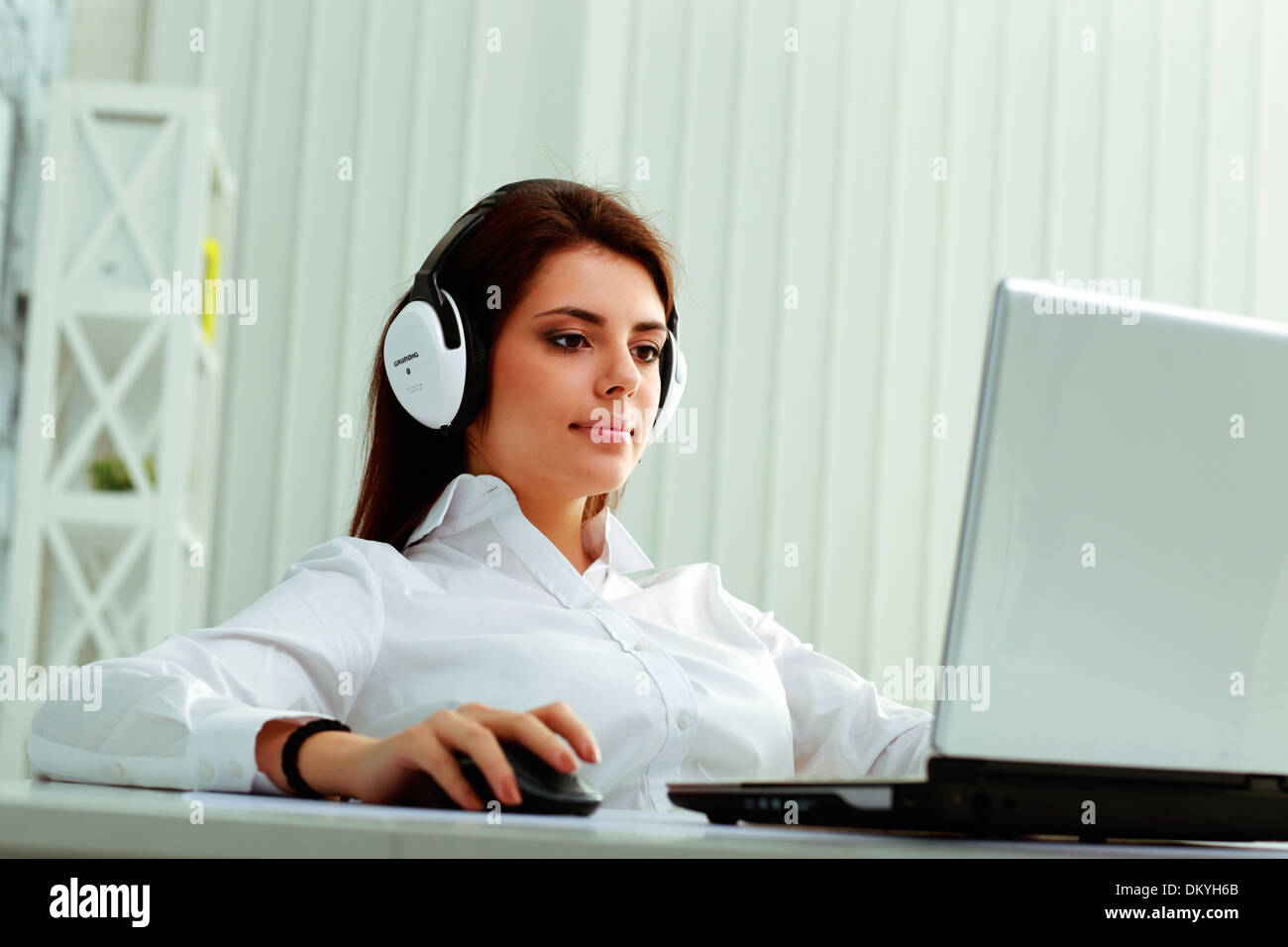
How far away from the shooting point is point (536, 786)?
0.63 m

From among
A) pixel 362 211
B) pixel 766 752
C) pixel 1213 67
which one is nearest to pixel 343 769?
pixel 766 752

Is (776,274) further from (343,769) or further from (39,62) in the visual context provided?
(343,769)

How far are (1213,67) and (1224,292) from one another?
551 millimetres

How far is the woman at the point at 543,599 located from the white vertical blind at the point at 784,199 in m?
1.37

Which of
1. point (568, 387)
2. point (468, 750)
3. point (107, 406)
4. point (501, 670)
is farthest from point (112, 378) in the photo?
point (468, 750)

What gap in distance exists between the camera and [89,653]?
2.58 meters

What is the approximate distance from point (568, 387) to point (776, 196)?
1.78m

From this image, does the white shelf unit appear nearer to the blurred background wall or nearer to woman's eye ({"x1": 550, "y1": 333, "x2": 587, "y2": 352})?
the blurred background wall

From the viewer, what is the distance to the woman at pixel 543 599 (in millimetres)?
1110

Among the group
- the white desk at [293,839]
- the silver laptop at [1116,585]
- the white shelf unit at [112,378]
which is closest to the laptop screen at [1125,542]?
the silver laptop at [1116,585]

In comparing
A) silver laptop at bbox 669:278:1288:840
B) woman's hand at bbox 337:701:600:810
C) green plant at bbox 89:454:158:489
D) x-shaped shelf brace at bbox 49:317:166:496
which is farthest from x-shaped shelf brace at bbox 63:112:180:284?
silver laptop at bbox 669:278:1288:840

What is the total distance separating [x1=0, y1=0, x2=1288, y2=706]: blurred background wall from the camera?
2.82 m

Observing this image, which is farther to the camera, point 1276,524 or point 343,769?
point 343,769

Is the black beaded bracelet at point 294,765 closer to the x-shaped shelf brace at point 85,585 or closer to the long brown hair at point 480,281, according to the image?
the long brown hair at point 480,281
